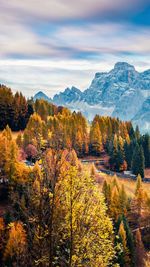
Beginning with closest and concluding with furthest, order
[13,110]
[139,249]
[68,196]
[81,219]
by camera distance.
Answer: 1. [68,196]
2. [81,219]
3. [139,249]
4. [13,110]

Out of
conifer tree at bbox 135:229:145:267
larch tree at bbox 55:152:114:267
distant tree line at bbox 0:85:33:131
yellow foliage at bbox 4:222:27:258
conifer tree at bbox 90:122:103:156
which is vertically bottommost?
conifer tree at bbox 135:229:145:267

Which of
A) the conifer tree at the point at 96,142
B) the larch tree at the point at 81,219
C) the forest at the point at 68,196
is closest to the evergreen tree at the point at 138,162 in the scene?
the forest at the point at 68,196

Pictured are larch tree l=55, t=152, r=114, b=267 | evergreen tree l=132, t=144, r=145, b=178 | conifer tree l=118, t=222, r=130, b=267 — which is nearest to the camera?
larch tree l=55, t=152, r=114, b=267

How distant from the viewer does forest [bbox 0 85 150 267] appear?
17766mm

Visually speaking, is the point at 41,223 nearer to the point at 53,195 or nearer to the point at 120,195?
the point at 53,195

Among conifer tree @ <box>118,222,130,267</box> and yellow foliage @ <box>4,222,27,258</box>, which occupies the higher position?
yellow foliage @ <box>4,222,27,258</box>

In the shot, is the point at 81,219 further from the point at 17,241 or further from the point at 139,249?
the point at 139,249

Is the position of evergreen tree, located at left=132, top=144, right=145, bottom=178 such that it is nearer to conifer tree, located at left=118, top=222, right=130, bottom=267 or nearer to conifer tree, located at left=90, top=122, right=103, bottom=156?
conifer tree, located at left=90, top=122, right=103, bottom=156

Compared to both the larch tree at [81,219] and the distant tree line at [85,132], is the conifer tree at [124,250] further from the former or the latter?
the distant tree line at [85,132]

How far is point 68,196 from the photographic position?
1902 centimetres

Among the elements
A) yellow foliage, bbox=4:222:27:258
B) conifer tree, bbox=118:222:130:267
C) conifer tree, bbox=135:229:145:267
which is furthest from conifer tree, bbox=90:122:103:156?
yellow foliage, bbox=4:222:27:258

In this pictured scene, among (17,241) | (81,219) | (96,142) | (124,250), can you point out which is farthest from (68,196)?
(96,142)

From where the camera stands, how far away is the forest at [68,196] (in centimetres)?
1777

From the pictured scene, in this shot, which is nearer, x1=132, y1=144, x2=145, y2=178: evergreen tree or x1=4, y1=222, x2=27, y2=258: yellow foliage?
x1=4, y1=222, x2=27, y2=258: yellow foliage
